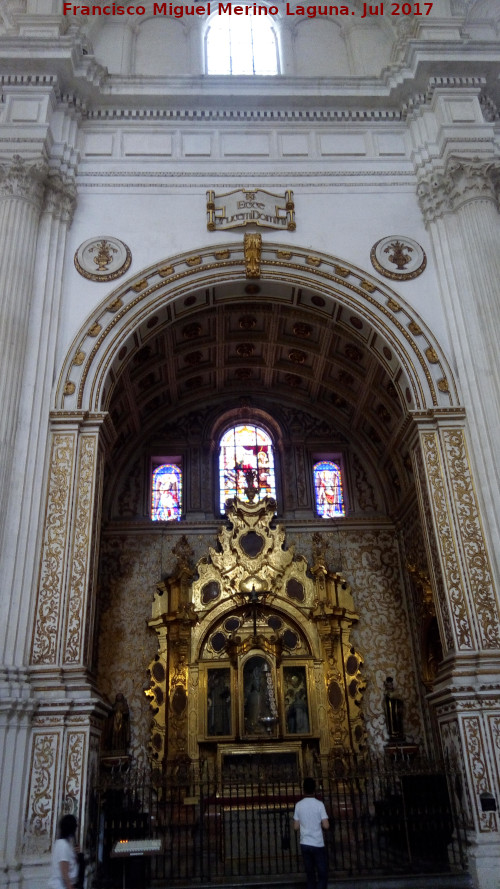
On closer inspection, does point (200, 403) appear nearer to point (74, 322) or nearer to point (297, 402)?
point (297, 402)

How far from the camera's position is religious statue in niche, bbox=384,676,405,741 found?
50.3 ft

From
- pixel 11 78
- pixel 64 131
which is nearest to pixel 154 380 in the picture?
pixel 64 131

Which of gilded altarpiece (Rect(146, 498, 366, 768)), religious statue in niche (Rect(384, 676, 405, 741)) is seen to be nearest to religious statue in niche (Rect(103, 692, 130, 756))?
gilded altarpiece (Rect(146, 498, 366, 768))

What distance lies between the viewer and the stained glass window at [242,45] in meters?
16.6

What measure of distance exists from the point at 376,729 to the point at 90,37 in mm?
16697

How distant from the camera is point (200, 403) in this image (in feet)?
Answer: 61.7

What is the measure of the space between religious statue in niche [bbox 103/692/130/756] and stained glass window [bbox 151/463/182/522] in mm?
4416

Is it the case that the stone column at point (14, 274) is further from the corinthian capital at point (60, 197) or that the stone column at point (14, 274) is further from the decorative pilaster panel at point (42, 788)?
the decorative pilaster panel at point (42, 788)

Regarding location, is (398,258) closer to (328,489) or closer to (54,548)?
(328,489)

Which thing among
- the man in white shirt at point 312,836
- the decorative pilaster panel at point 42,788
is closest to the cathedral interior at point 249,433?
the decorative pilaster panel at point 42,788

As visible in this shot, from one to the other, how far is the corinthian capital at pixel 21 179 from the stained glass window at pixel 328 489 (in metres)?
9.22

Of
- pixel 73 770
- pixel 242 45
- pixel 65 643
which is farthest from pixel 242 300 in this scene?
pixel 73 770

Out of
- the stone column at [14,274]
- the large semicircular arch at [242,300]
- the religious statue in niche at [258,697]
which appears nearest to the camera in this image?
the stone column at [14,274]

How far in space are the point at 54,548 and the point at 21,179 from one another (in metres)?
6.86
